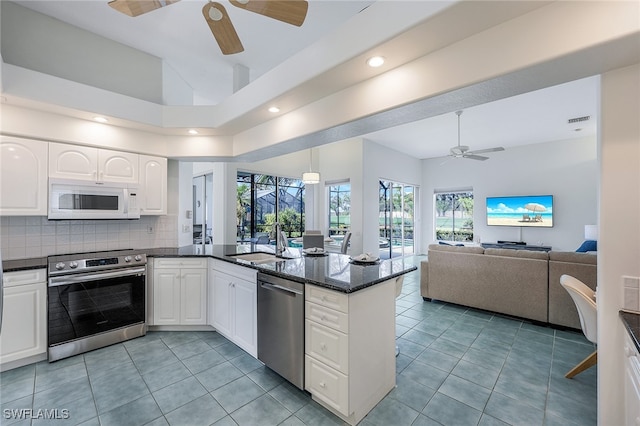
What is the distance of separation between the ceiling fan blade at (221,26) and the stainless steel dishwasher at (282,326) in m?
1.91

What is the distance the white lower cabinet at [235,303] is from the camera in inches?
99.7

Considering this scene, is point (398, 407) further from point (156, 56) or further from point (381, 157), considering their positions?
point (381, 157)

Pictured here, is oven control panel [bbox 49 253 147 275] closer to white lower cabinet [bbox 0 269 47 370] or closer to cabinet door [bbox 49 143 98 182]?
white lower cabinet [bbox 0 269 47 370]

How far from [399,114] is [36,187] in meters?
3.48

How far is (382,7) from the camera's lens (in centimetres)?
159

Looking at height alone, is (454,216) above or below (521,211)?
below

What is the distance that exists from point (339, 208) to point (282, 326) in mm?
4941

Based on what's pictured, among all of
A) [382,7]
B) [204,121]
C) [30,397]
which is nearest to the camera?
[382,7]

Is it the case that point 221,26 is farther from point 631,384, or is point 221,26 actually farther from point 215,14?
point 631,384

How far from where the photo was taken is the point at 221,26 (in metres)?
1.91

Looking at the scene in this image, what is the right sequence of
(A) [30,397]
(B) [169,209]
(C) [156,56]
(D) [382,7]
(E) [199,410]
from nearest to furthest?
1. (D) [382,7]
2. (E) [199,410]
3. (A) [30,397]
4. (C) [156,56]
5. (B) [169,209]

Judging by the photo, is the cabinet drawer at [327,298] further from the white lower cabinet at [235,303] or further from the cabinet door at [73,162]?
the cabinet door at [73,162]

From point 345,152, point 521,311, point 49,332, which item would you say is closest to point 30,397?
point 49,332

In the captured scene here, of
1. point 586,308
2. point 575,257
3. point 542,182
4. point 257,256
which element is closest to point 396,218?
point 542,182
